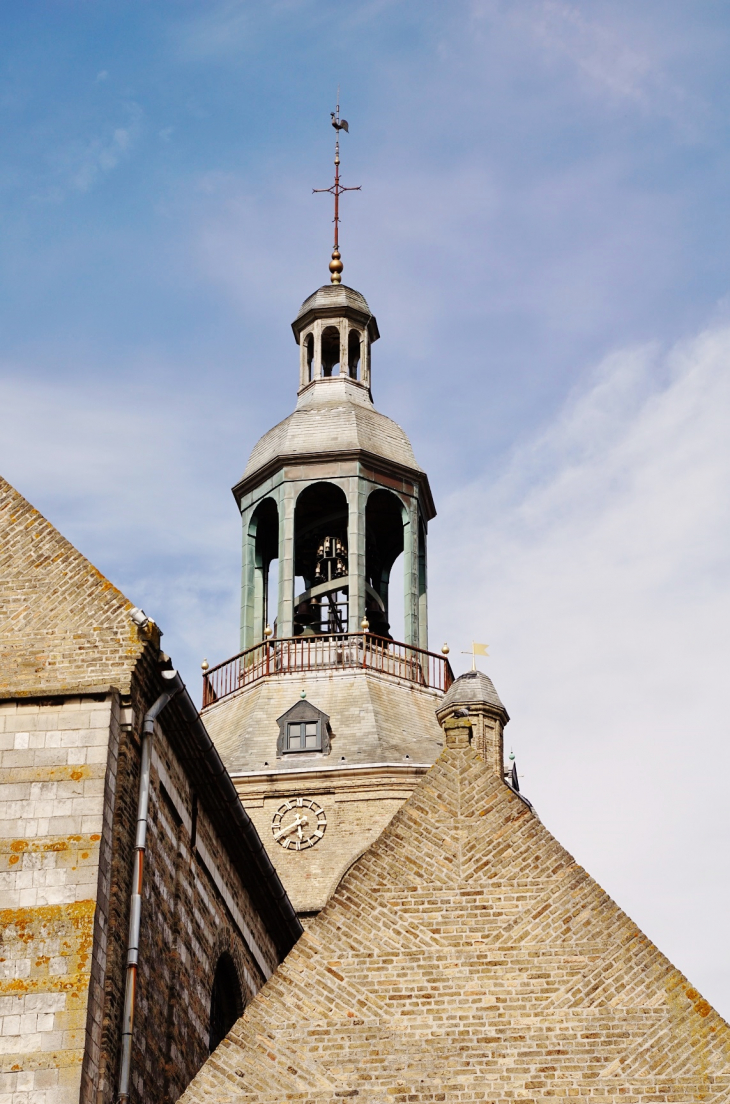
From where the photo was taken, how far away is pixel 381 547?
141ft

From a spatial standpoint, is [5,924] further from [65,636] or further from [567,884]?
[567,884]

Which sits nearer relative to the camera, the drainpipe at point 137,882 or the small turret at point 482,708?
the drainpipe at point 137,882

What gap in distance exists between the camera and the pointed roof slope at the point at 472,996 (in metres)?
13.3

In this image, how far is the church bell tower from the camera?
38.2 m

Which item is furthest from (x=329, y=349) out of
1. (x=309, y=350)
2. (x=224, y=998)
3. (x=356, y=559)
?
(x=224, y=998)

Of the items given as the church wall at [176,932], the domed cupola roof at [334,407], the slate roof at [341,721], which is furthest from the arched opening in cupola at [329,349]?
the church wall at [176,932]

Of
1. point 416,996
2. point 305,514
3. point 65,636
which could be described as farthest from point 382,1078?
point 305,514

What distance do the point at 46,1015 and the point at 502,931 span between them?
3.33m

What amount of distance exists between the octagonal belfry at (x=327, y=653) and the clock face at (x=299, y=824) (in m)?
0.03

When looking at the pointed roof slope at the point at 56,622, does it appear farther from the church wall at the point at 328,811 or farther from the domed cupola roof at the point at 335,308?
the domed cupola roof at the point at 335,308

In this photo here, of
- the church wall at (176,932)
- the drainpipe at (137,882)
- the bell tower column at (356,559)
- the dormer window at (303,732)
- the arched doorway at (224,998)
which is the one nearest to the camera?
the drainpipe at (137,882)

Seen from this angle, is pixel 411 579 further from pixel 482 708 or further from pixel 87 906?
pixel 87 906

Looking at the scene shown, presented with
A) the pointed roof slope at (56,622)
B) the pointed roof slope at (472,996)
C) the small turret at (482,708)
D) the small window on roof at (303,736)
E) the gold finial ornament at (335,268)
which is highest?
the gold finial ornament at (335,268)

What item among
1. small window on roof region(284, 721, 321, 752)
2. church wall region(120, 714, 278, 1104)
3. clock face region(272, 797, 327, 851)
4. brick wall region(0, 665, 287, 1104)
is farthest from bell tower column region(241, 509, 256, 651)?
brick wall region(0, 665, 287, 1104)
